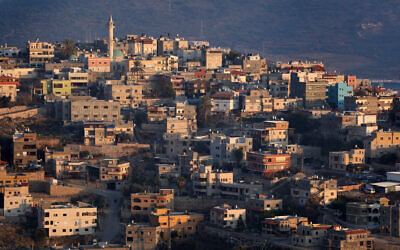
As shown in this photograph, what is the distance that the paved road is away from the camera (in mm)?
47469

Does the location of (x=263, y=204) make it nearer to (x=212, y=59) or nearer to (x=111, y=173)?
(x=111, y=173)

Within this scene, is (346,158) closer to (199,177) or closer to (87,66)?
(199,177)

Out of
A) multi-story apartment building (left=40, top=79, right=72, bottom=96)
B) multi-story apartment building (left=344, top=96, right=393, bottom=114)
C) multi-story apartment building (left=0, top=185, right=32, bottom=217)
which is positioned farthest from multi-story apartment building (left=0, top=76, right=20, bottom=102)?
multi-story apartment building (left=344, top=96, right=393, bottom=114)

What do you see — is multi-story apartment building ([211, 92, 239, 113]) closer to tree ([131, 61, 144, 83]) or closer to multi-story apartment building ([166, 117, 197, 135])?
multi-story apartment building ([166, 117, 197, 135])

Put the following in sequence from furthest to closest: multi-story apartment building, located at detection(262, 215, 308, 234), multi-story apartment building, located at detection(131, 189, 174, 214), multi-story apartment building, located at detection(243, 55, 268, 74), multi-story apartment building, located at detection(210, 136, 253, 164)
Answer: multi-story apartment building, located at detection(243, 55, 268, 74)
multi-story apartment building, located at detection(210, 136, 253, 164)
multi-story apartment building, located at detection(131, 189, 174, 214)
multi-story apartment building, located at detection(262, 215, 308, 234)

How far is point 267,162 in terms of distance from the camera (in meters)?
50.8

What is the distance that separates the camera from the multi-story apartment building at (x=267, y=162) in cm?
5081

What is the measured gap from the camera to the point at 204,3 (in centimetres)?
13138

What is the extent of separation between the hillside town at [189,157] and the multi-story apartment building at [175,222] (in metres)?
0.04

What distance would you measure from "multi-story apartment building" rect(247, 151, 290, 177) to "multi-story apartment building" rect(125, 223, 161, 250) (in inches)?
222

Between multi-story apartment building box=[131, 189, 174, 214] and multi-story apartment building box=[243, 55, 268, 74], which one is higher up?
multi-story apartment building box=[243, 55, 268, 74]

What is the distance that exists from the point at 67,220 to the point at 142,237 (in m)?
2.65

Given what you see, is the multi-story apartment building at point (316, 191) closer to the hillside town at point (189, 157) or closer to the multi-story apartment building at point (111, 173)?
the hillside town at point (189, 157)

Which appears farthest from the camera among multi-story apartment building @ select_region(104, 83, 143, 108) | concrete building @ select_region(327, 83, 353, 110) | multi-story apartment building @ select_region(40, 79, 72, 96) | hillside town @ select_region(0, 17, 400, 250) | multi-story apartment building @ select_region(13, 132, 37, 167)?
concrete building @ select_region(327, 83, 353, 110)
